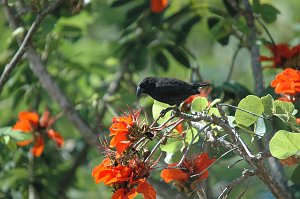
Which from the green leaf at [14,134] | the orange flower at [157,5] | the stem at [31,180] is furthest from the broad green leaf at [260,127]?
the stem at [31,180]

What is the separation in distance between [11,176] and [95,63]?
2.65 ft

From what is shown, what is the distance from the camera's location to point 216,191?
5.18 m

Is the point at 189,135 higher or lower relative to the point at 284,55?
higher

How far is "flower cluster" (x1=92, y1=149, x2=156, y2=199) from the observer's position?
2.71 meters

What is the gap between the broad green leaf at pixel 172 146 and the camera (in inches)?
115

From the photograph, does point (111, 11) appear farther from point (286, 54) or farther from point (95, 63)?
point (286, 54)

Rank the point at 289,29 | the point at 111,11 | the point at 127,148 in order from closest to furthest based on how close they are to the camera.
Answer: the point at 127,148, the point at 111,11, the point at 289,29

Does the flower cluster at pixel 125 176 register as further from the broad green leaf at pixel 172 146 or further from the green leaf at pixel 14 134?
the green leaf at pixel 14 134

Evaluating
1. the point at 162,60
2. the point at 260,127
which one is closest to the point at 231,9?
the point at 162,60

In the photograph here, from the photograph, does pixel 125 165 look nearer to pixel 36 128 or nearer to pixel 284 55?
pixel 284 55

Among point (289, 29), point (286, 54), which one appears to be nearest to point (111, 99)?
point (286, 54)

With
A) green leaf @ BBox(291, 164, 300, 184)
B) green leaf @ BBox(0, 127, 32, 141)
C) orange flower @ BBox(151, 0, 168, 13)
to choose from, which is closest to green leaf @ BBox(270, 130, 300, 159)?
green leaf @ BBox(291, 164, 300, 184)

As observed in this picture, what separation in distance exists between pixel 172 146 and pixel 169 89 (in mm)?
214

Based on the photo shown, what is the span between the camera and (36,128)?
4.27 meters
